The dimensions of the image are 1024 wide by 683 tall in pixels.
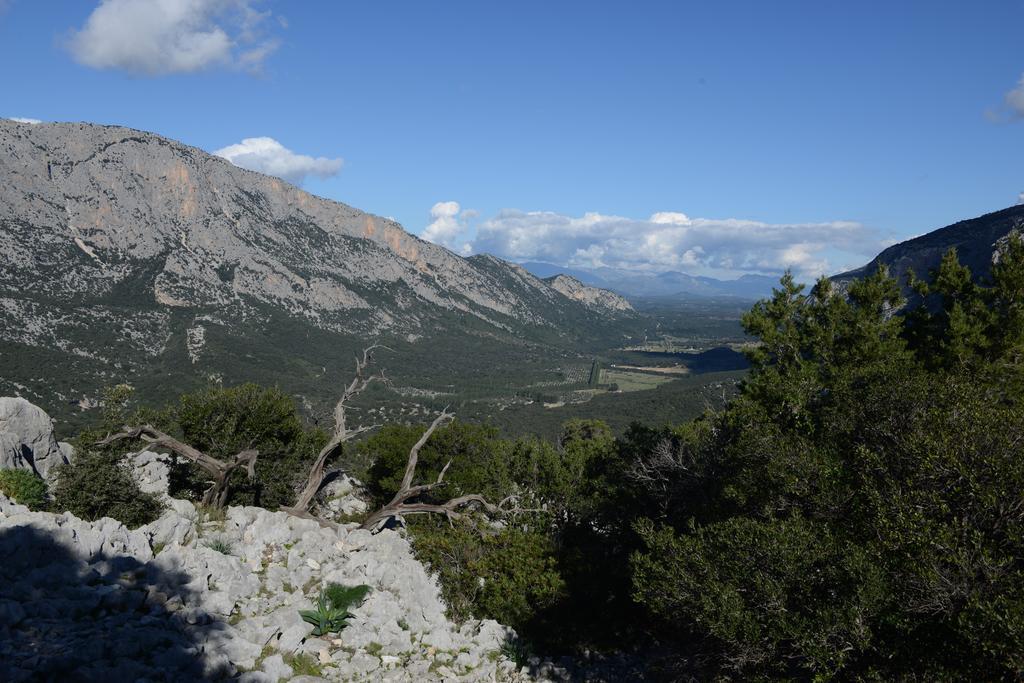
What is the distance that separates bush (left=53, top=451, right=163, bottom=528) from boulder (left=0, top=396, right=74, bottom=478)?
15.6ft

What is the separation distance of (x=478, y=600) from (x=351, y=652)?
4425mm

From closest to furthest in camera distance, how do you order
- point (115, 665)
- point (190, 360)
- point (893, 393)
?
point (115, 665), point (893, 393), point (190, 360)

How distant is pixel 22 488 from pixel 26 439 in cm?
740

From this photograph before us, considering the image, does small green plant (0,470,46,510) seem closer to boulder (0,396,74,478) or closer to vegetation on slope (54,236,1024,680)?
boulder (0,396,74,478)

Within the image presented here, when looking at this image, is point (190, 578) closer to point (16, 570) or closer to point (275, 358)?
point (16, 570)

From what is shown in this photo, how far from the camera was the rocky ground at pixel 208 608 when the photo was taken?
1034 cm

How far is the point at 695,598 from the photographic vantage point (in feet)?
35.5

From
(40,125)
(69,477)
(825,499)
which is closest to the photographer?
→ (825,499)

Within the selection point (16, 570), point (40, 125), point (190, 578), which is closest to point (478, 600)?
point (190, 578)

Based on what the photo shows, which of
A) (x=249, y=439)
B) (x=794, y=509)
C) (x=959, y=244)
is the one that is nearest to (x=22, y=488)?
(x=249, y=439)

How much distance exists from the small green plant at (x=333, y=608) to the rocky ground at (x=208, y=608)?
0.87 ft

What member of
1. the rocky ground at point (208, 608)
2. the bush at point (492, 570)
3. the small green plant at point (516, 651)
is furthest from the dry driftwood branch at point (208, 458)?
the small green plant at point (516, 651)

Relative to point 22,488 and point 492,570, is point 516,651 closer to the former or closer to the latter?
point 492,570

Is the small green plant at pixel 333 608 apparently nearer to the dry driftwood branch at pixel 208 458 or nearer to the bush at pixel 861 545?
the dry driftwood branch at pixel 208 458
